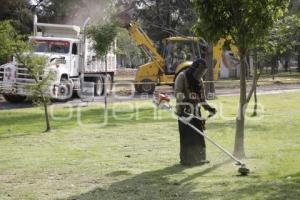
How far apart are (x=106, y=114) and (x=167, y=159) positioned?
820 centimetres

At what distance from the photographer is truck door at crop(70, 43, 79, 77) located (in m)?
24.0

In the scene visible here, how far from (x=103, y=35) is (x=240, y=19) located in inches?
537

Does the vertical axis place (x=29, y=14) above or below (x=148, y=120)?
above

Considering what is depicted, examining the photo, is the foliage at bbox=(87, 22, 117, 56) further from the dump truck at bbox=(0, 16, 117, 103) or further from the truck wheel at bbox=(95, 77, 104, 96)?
the truck wheel at bbox=(95, 77, 104, 96)

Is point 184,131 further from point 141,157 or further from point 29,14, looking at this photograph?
point 29,14

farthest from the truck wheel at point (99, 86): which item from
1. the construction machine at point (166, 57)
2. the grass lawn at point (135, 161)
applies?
the grass lawn at point (135, 161)

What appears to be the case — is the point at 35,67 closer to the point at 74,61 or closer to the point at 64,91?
the point at 64,91

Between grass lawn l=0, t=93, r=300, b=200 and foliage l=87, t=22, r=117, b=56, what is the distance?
20.2 feet

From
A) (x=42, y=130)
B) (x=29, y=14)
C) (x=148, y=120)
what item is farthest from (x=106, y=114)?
(x=29, y=14)

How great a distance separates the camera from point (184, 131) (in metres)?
9.22

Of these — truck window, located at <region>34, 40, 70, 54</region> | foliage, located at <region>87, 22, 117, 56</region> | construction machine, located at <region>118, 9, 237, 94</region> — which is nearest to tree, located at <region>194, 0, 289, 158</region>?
foliage, located at <region>87, 22, 117, 56</region>

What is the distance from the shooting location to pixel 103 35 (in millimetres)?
22531

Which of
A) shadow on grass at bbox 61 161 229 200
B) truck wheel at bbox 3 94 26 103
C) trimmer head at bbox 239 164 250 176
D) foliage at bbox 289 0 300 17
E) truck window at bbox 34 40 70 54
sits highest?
foliage at bbox 289 0 300 17

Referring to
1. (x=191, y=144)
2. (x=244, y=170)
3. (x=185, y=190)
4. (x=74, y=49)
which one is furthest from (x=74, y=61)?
(x=185, y=190)
